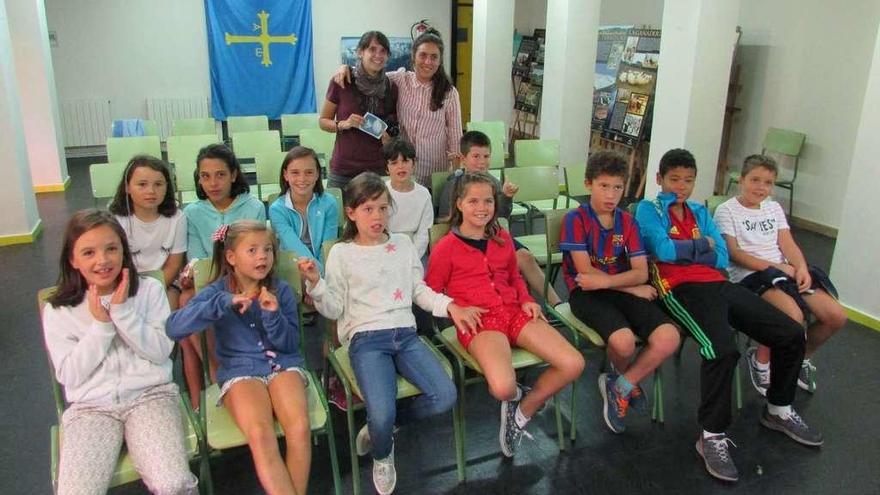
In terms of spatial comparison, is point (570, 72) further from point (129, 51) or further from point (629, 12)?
point (129, 51)

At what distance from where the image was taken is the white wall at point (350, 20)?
9.93 m

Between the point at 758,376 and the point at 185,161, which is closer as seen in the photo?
the point at 758,376

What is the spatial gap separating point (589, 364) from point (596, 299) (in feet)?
2.50

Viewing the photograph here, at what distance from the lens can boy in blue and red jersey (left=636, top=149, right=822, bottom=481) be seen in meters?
2.56

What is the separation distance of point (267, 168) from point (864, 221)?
4111 millimetres

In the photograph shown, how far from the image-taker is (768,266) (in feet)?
10.1

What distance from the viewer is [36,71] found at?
264 inches

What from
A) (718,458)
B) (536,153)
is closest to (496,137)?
(536,153)

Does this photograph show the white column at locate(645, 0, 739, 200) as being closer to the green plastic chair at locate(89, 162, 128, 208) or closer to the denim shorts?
the denim shorts

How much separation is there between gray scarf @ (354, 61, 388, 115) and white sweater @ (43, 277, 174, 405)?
1911mm

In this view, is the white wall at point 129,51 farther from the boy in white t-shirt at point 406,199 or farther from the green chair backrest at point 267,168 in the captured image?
the boy in white t-shirt at point 406,199

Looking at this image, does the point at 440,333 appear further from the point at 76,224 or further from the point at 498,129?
the point at 498,129

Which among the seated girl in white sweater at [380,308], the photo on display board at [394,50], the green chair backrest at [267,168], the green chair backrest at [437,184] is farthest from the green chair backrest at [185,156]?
the photo on display board at [394,50]

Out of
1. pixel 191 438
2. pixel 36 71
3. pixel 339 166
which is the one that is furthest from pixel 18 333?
pixel 36 71
